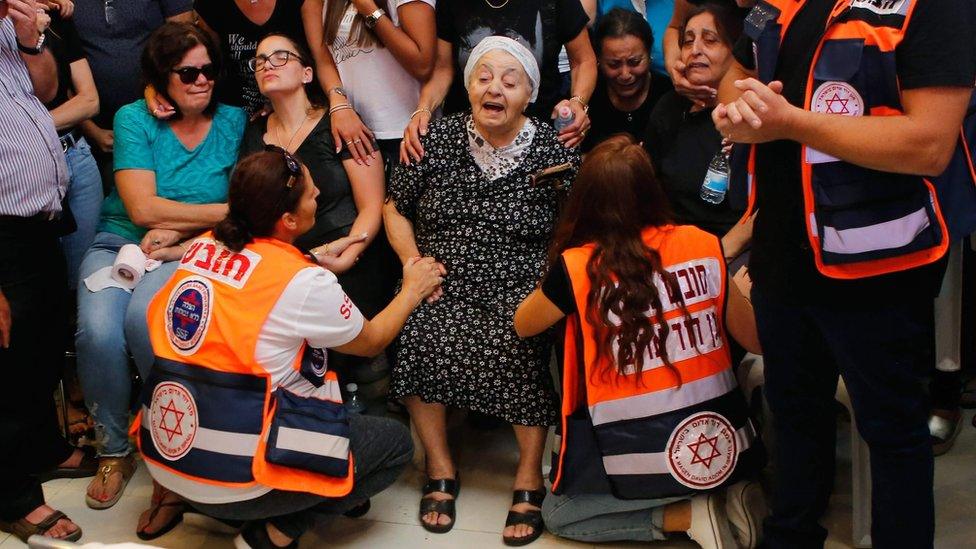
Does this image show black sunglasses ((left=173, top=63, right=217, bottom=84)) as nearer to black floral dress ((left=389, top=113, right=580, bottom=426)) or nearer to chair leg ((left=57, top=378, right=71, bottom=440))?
black floral dress ((left=389, top=113, right=580, bottom=426))

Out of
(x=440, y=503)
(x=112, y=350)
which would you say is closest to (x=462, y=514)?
(x=440, y=503)

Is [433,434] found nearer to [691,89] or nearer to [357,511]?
[357,511]

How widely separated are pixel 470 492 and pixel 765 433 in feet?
2.79

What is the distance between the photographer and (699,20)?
300 centimetres

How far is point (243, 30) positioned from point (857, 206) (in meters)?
2.24

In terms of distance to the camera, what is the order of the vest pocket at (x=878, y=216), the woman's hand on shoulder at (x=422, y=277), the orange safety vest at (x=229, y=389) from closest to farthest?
1. the vest pocket at (x=878, y=216)
2. the orange safety vest at (x=229, y=389)
3. the woman's hand on shoulder at (x=422, y=277)

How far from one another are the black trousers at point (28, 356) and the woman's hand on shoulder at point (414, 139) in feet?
3.44

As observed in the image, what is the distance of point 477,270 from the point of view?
2.96 m

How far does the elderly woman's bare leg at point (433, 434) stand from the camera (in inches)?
113

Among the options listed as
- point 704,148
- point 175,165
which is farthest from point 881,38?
point 175,165

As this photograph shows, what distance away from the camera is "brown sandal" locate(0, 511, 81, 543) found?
8.94 feet

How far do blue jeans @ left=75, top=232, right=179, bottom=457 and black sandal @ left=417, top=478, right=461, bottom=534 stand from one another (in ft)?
2.98

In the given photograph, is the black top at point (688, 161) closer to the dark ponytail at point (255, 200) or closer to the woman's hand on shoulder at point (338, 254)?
the woman's hand on shoulder at point (338, 254)

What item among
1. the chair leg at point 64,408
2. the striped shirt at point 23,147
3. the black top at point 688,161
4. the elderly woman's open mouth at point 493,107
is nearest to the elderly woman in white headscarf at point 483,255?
the elderly woman's open mouth at point 493,107
